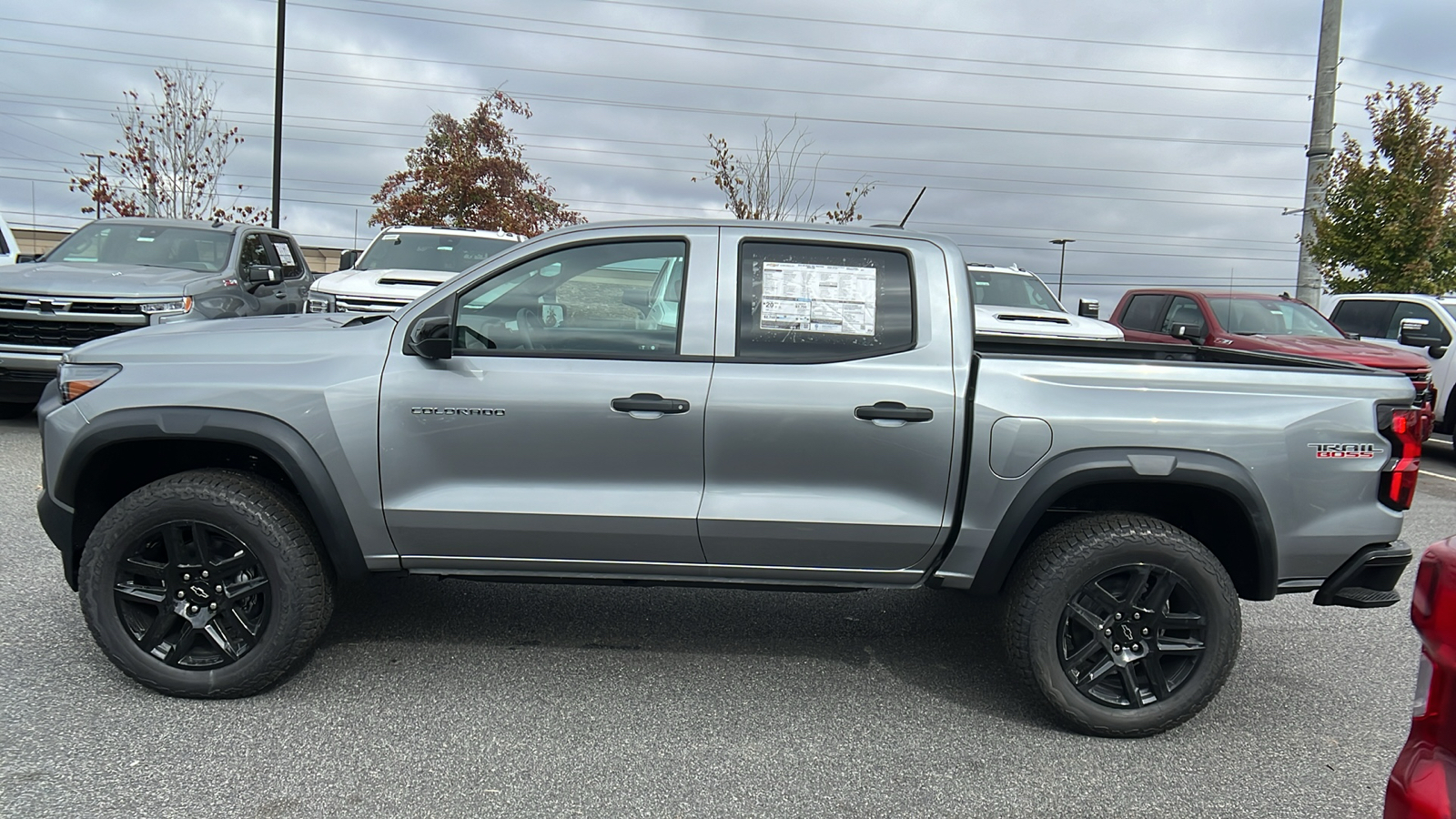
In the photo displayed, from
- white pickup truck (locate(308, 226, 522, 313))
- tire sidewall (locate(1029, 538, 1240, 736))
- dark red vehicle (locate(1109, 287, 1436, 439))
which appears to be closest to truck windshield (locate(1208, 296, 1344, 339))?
dark red vehicle (locate(1109, 287, 1436, 439))

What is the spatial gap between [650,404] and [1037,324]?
7.63 meters

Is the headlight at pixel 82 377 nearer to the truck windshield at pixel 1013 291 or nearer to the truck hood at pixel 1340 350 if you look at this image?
the truck windshield at pixel 1013 291

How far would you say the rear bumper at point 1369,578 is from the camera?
3703 mm

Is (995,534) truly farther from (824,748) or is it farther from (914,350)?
(824,748)

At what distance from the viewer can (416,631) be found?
14.7 ft

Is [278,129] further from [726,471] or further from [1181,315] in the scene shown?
[726,471]

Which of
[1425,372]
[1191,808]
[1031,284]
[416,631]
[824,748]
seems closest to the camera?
[1191,808]

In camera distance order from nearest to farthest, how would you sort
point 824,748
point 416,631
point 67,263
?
1. point 824,748
2. point 416,631
3. point 67,263

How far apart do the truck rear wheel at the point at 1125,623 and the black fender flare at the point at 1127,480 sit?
0.18 metres

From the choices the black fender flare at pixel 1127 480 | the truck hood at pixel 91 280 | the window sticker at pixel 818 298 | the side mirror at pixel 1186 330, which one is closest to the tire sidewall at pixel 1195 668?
the black fender flare at pixel 1127 480

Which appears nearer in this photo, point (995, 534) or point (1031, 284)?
point (995, 534)

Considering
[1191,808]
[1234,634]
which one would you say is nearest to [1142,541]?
[1234,634]

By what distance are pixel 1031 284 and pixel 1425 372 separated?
4130 millimetres

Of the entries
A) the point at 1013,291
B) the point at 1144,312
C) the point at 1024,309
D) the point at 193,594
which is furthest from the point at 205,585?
the point at 1144,312
